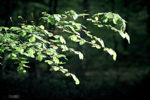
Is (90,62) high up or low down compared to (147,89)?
up

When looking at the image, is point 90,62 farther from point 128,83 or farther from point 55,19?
point 55,19

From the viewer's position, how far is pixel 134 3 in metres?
9.47

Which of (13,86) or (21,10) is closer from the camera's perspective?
(13,86)

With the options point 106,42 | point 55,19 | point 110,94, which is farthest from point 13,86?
point 106,42

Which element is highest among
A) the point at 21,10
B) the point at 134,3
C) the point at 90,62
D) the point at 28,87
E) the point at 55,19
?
the point at 21,10

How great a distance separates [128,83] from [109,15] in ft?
17.9

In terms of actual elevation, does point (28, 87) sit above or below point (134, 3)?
below

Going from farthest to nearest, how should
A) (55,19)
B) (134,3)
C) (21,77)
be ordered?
1. (134,3)
2. (21,77)
3. (55,19)

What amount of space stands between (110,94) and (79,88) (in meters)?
1.35

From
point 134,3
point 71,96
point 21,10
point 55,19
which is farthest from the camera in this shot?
point 21,10

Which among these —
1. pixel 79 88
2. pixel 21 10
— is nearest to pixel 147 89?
pixel 79 88

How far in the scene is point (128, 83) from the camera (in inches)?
255

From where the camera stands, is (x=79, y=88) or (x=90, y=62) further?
(x=90, y=62)

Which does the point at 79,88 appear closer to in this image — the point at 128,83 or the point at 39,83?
the point at 39,83
